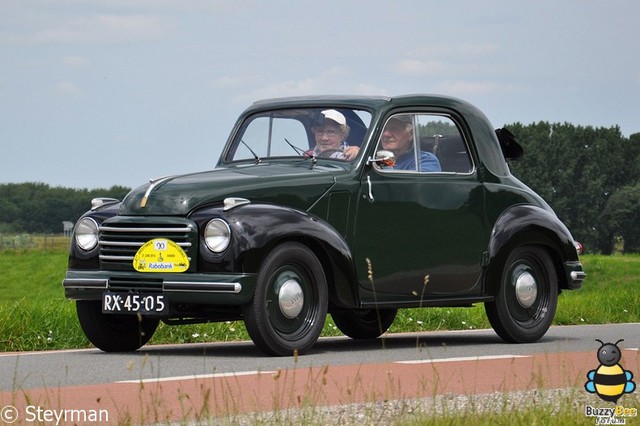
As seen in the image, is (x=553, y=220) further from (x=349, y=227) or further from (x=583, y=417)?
(x=583, y=417)

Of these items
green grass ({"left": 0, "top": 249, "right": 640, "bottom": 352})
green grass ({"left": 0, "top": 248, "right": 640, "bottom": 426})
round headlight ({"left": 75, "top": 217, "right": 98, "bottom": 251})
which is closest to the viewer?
green grass ({"left": 0, "top": 248, "right": 640, "bottom": 426})

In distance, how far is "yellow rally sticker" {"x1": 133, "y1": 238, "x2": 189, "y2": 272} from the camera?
9992mm

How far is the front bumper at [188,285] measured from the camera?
9789 mm

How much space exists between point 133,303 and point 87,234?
964 mm

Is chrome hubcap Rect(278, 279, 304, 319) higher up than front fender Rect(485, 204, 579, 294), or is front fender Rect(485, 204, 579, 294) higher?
front fender Rect(485, 204, 579, 294)

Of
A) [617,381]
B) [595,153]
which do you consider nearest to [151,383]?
[617,381]

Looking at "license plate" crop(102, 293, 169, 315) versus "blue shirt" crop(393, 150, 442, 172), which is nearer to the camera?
"license plate" crop(102, 293, 169, 315)

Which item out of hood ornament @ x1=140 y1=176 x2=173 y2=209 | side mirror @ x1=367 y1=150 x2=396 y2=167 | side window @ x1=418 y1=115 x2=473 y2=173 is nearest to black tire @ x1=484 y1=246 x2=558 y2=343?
side window @ x1=418 y1=115 x2=473 y2=173

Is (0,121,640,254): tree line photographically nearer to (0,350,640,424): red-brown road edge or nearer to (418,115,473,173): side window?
(418,115,473,173): side window

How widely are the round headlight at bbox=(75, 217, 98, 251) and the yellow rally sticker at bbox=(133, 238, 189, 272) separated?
0.64 meters

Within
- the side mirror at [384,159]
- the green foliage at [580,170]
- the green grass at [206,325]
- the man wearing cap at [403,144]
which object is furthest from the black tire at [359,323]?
the green foliage at [580,170]

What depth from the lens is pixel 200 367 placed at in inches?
367

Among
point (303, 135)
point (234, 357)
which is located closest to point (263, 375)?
point (234, 357)

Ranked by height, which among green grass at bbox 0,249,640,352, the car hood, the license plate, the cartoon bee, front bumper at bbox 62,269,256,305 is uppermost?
the car hood
